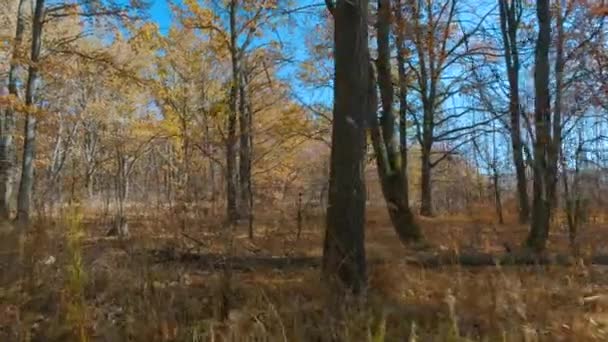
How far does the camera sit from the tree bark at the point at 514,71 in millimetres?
12555

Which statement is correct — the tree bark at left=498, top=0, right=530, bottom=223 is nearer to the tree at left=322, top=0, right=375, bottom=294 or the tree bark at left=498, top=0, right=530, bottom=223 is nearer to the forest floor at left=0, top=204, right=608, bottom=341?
the forest floor at left=0, top=204, right=608, bottom=341

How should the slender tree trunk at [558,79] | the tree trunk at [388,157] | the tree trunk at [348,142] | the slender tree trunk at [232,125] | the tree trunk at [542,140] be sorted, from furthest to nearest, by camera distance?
the slender tree trunk at [232,125] < the slender tree trunk at [558,79] < the tree trunk at [388,157] < the tree trunk at [542,140] < the tree trunk at [348,142]

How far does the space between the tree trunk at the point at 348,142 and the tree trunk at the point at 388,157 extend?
3731 mm

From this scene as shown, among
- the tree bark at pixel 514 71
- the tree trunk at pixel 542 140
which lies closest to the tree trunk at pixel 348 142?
the tree trunk at pixel 542 140

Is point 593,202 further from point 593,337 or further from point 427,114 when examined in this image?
point 593,337

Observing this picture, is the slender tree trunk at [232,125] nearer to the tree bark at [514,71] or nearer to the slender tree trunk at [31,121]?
the slender tree trunk at [31,121]

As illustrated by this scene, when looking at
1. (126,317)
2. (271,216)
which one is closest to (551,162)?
(271,216)

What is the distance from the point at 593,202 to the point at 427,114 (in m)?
6.51

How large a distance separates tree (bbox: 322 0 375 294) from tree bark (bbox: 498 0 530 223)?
8712mm

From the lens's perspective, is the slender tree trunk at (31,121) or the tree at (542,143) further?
the slender tree trunk at (31,121)

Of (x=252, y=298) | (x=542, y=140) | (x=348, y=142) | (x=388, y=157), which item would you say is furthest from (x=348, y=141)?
(x=542, y=140)

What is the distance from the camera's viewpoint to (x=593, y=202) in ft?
51.8

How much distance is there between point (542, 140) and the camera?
7.46 metres

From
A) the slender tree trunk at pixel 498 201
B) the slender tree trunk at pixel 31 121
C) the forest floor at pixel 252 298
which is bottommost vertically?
the forest floor at pixel 252 298
